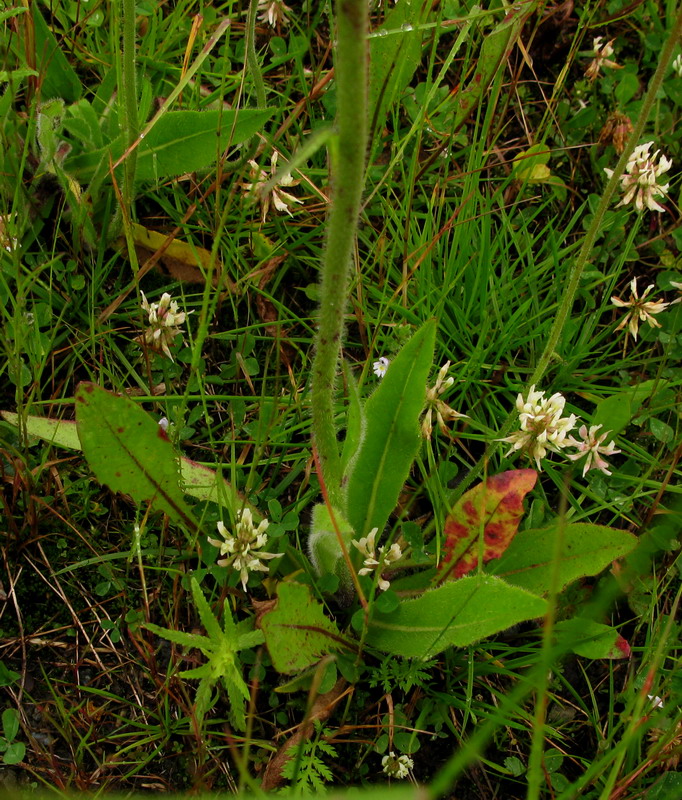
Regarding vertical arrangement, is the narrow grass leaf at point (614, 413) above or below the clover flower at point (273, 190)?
below

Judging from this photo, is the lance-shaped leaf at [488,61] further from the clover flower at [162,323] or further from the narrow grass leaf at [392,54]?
the clover flower at [162,323]

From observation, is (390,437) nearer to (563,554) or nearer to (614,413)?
(563,554)

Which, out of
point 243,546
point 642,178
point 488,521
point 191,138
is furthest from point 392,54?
point 243,546

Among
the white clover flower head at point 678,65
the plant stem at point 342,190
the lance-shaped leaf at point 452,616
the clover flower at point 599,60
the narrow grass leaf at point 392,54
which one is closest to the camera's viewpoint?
the plant stem at point 342,190

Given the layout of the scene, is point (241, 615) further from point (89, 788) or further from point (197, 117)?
point (197, 117)

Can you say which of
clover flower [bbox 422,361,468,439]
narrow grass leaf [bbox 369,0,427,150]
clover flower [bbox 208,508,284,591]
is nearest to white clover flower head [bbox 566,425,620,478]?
clover flower [bbox 422,361,468,439]

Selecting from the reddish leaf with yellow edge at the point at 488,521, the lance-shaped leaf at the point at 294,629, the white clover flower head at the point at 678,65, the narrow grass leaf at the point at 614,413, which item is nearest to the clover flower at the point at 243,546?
the lance-shaped leaf at the point at 294,629

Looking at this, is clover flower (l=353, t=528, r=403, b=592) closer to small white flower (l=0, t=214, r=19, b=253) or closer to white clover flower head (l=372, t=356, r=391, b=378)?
white clover flower head (l=372, t=356, r=391, b=378)
